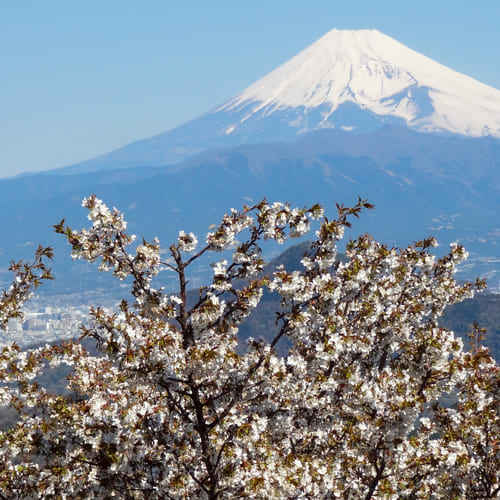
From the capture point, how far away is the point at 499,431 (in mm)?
8500

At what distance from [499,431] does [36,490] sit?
19.3 feet

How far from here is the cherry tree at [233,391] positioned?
687cm

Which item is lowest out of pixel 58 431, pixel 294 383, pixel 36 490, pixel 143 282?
pixel 36 490

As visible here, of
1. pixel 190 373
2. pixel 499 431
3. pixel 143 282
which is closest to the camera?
pixel 190 373

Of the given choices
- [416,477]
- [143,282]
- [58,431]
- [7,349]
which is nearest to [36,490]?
[58,431]

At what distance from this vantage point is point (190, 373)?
21.9 ft

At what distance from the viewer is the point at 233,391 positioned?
7359 mm

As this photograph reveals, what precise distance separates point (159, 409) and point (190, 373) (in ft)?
3.36

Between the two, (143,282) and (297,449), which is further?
(297,449)

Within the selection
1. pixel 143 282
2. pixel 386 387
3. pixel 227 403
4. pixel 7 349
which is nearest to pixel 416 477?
pixel 386 387

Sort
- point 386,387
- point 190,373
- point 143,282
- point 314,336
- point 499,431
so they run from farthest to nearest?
point 314,336, point 499,431, point 386,387, point 143,282, point 190,373

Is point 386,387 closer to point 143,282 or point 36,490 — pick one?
point 143,282

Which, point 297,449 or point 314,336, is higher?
point 314,336

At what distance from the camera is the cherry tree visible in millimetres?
6871
